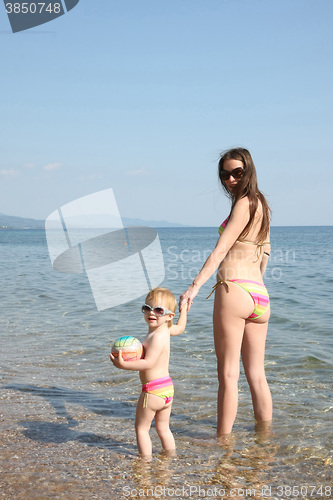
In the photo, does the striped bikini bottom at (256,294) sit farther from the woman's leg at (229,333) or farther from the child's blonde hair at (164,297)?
the child's blonde hair at (164,297)

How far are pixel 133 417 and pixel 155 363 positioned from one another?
146 centimetres

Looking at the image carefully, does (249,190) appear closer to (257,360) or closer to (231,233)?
(231,233)

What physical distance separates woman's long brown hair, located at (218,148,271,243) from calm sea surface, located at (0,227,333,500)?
171 cm

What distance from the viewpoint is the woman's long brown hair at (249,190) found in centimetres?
382

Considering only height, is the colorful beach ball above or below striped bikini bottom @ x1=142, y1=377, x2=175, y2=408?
above

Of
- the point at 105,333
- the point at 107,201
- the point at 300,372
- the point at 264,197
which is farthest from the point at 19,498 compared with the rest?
the point at 105,333

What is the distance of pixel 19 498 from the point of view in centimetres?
308

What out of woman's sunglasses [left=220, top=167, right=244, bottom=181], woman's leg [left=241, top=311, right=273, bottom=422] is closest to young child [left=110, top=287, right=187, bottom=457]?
woman's leg [left=241, top=311, right=273, bottom=422]

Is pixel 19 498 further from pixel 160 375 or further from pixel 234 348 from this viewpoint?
pixel 234 348

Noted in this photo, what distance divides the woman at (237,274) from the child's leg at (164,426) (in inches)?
19.4

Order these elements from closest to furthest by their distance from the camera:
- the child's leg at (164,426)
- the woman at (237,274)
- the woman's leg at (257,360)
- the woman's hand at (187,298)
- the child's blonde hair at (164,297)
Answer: the woman's hand at (187,298)
the child's blonde hair at (164,297)
the child's leg at (164,426)
the woman at (237,274)
the woman's leg at (257,360)

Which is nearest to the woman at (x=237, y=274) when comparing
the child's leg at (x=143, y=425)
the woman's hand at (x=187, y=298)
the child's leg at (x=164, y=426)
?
the woman's hand at (x=187, y=298)

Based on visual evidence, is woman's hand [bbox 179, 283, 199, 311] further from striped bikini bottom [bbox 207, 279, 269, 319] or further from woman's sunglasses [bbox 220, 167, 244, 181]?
woman's sunglasses [bbox 220, 167, 244, 181]

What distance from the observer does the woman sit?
3793 mm
